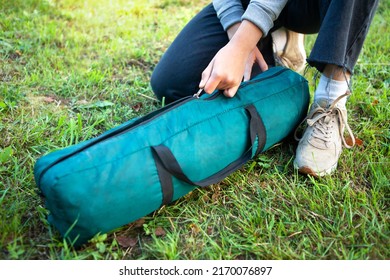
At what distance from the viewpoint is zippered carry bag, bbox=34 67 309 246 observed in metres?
1.13

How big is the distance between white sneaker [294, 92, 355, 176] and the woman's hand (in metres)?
0.38

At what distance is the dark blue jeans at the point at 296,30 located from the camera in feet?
4.60

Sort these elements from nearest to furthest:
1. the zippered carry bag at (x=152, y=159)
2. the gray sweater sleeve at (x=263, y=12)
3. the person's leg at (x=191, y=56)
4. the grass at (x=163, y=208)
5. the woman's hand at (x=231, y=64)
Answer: the zippered carry bag at (x=152, y=159) < the grass at (x=163, y=208) < the woman's hand at (x=231, y=64) < the gray sweater sleeve at (x=263, y=12) < the person's leg at (x=191, y=56)

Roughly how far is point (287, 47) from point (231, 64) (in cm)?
63

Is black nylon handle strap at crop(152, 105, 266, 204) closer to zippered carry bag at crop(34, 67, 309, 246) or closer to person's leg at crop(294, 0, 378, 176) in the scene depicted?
zippered carry bag at crop(34, 67, 309, 246)

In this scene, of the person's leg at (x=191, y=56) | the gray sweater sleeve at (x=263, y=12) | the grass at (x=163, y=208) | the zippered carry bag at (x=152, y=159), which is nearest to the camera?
the zippered carry bag at (x=152, y=159)

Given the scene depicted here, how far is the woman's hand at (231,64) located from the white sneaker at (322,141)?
1.24 feet

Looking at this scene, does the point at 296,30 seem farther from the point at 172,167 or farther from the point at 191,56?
the point at 172,167

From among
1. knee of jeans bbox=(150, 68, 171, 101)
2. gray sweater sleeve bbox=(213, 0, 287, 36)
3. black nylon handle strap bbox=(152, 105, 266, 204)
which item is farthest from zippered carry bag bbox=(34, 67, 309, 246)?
knee of jeans bbox=(150, 68, 171, 101)

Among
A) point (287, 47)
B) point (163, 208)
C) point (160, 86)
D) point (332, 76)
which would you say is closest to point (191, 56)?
point (160, 86)

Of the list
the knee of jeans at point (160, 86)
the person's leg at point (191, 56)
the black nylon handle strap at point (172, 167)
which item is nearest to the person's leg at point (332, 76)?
the black nylon handle strap at point (172, 167)

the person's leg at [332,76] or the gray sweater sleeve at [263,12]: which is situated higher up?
the gray sweater sleeve at [263,12]

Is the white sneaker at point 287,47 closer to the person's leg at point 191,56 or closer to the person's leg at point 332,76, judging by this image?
the person's leg at point 191,56

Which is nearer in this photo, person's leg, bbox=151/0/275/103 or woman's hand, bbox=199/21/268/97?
woman's hand, bbox=199/21/268/97
